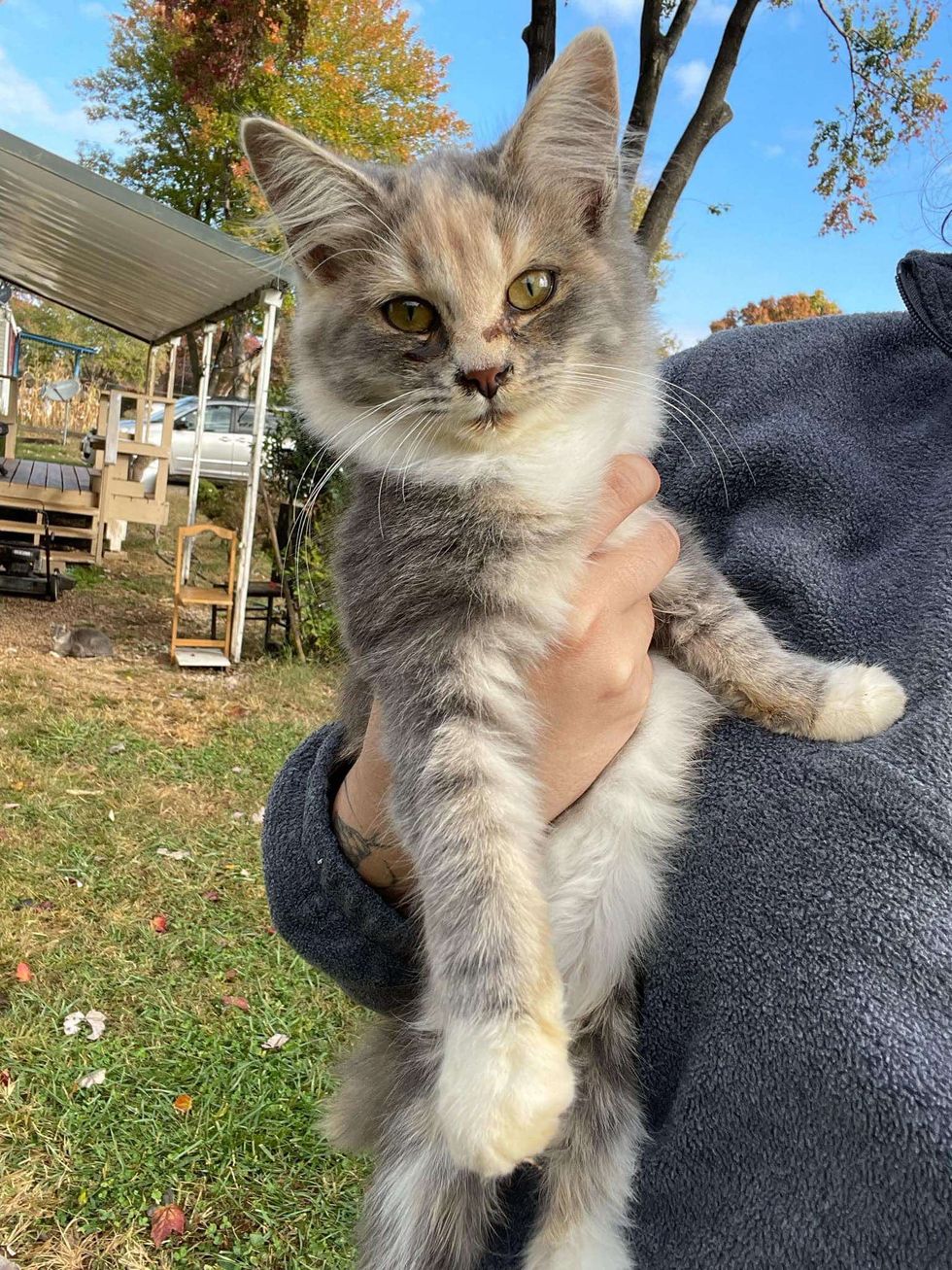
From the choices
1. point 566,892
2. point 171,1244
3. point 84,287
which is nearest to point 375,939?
point 566,892

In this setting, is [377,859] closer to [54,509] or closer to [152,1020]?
[152,1020]

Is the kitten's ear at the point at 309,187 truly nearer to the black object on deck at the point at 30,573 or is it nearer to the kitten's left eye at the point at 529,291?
the kitten's left eye at the point at 529,291

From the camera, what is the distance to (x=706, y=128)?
718cm

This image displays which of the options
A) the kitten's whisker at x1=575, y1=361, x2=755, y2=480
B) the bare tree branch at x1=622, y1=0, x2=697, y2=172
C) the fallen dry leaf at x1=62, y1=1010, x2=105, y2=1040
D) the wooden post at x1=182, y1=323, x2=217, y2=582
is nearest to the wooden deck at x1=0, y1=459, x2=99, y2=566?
the wooden post at x1=182, y1=323, x2=217, y2=582

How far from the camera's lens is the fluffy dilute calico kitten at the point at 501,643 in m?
1.33

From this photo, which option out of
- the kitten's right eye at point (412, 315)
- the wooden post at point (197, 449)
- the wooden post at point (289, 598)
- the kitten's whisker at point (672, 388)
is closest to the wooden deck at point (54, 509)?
the wooden post at point (197, 449)

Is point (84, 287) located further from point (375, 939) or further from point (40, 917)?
point (375, 939)

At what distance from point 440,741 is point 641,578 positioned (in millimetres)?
448

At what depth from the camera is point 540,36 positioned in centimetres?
660

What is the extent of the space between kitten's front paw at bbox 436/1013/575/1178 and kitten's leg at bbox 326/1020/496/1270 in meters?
0.21

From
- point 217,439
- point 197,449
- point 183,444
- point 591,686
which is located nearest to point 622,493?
point 591,686

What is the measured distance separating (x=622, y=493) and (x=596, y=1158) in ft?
3.61

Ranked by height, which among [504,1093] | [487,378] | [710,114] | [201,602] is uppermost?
[710,114]

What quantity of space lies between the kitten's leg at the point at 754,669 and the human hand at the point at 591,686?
0.09 m
